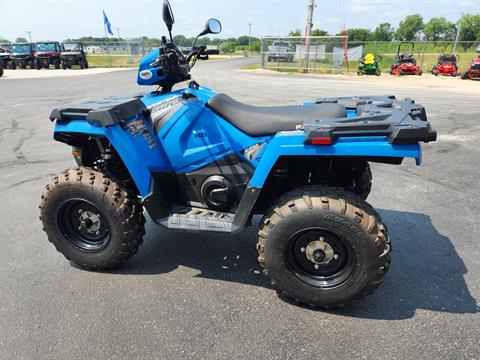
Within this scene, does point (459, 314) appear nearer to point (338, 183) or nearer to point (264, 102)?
point (338, 183)

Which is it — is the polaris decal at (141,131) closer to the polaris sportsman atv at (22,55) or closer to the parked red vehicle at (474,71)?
the parked red vehicle at (474,71)

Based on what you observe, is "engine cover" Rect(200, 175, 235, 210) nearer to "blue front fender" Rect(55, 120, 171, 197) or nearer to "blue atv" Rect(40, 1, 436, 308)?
"blue atv" Rect(40, 1, 436, 308)

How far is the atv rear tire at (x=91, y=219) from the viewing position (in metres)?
2.90

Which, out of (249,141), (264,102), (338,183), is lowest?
(264,102)

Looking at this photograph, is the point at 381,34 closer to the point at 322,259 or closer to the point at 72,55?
the point at 72,55

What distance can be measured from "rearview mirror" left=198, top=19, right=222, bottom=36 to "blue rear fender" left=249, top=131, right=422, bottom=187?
111 cm

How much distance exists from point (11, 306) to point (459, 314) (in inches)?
126

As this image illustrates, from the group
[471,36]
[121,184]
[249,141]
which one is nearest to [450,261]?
[249,141]

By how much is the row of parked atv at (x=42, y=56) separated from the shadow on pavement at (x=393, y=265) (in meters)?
29.2

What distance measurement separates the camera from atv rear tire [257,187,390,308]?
7.91 ft

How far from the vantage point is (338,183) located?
3.21 meters

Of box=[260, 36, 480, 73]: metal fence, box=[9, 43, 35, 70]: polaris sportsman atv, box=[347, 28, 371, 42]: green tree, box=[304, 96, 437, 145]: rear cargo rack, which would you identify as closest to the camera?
box=[304, 96, 437, 145]: rear cargo rack

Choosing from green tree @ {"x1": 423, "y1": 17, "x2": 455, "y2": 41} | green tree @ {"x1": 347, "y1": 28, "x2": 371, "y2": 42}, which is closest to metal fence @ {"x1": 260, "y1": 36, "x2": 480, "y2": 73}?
green tree @ {"x1": 347, "y1": 28, "x2": 371, "y2": 42}

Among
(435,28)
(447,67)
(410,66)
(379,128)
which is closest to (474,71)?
(447,67)
